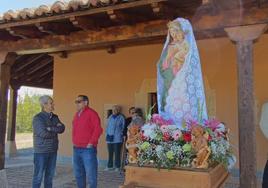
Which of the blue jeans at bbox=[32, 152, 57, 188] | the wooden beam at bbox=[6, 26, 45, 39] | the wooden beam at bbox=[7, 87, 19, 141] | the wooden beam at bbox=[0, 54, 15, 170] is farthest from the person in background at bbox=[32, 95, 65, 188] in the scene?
the wooden beam at bbox=[7, 87, 19, 141]

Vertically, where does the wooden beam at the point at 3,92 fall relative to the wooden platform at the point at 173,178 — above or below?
above

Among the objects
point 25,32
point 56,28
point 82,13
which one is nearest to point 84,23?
point 82,13

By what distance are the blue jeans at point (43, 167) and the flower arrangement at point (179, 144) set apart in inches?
82.1

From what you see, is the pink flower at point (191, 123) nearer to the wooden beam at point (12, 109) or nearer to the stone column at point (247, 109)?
the stone column at point (247, 109)

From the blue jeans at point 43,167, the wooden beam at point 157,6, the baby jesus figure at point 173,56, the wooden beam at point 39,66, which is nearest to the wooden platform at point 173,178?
the baby jesus figure at point 173,56

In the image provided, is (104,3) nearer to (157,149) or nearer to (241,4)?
(241,4)

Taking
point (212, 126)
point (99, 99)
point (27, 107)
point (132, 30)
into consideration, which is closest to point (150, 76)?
point (99, 99)

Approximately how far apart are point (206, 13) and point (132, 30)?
1.20m

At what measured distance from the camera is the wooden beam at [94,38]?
5469mm

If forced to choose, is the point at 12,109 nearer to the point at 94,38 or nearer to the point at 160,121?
the point at 94,38

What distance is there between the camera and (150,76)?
26.6ft

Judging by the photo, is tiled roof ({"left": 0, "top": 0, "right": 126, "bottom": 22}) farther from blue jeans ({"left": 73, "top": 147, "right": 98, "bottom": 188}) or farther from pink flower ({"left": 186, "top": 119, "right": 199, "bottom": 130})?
pink flower ({"left": 186, "top": 119, "right": 199, "bottom": 130})

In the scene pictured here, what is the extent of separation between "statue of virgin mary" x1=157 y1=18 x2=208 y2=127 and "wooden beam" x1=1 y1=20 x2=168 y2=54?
1.88 meters

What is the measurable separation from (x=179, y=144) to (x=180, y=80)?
618 mm
